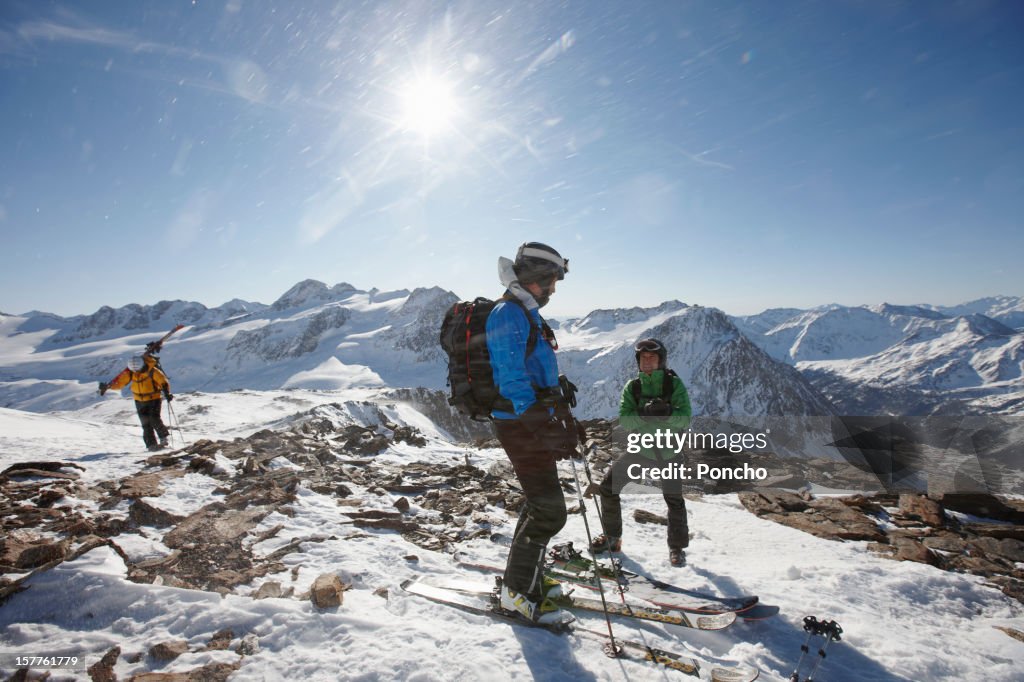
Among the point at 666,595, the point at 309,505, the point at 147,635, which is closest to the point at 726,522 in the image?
the point at 666,595

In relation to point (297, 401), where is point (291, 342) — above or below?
above

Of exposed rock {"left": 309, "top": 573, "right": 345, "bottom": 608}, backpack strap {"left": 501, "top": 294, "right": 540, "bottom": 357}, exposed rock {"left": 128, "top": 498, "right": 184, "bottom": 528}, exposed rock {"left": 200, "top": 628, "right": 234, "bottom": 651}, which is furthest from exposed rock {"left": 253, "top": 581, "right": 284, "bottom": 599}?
backpack strap {"left": 501, "top": 294, "right": 540, "bottom": 357}

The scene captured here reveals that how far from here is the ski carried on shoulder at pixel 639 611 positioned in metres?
4.78

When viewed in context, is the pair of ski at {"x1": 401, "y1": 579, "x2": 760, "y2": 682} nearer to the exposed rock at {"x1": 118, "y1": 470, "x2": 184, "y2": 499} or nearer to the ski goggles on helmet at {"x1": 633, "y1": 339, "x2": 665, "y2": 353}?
the ski goggles on helmet at {"x1": 633, "y1": 339, "x2": 665, "y2": 353}

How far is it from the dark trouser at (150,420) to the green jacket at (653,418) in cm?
1406

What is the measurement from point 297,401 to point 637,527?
51598 millimetres

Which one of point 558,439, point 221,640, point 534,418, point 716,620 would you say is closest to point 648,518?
point 716,620

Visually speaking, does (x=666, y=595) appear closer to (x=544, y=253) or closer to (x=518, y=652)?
(x=518, y=652)

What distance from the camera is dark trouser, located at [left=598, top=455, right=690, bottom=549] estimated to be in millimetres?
6801

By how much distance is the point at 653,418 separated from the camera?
7.07 meters

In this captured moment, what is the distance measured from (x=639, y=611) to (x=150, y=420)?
15.2 m

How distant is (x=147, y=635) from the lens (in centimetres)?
375

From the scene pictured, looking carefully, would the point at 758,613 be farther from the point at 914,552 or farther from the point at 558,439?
the point at 914,552

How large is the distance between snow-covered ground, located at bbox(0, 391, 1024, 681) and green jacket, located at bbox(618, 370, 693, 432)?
2063 mm
